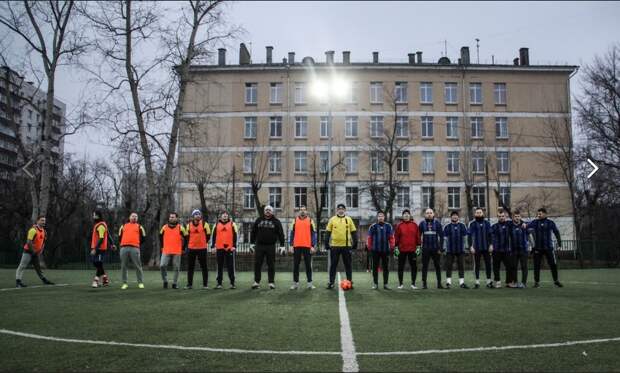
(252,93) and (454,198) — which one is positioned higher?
(252,93)

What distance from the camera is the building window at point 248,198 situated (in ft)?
173

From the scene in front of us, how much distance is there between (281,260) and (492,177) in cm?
3095

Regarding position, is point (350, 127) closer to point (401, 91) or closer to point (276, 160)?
point (401, 91)

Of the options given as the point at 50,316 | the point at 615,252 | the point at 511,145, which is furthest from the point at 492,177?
the point at 50,316

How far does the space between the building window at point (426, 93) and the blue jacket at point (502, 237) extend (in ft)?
134

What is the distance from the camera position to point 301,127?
2126 inches

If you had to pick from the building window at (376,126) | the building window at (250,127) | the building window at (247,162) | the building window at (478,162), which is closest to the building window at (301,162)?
the building window at (247,162)

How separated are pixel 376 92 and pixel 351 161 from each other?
8.03 metres

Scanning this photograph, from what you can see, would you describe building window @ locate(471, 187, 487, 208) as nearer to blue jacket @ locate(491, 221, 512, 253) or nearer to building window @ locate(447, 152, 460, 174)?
building window @ locate(447, 152, 460, 174)

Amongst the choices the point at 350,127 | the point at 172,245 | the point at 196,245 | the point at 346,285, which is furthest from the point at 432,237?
the point at 350,127

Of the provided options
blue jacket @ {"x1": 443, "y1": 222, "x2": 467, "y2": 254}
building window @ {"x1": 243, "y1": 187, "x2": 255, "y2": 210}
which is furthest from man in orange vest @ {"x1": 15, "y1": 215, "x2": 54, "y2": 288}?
building window @ {"x1": 243, "y1": 187, "x2": 255, "y2": 210}

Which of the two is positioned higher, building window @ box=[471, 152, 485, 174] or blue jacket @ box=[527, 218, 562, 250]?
building window @ box=[471, 152, 485, 174]

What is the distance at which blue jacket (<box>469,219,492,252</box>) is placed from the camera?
14670 mm

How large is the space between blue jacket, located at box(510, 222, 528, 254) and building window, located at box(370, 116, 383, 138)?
3883 cm
